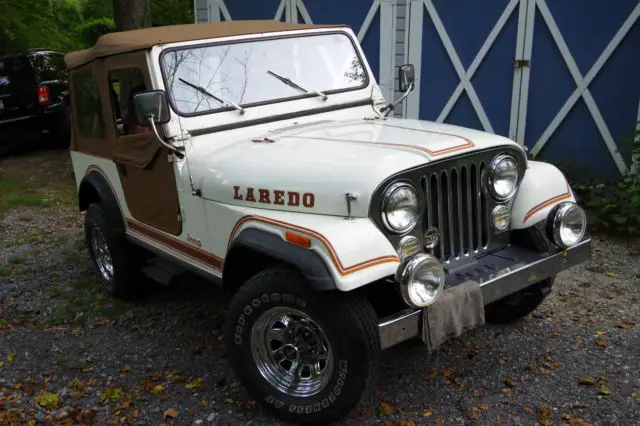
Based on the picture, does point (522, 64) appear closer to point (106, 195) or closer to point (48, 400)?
point (106, 195)

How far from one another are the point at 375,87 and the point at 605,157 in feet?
12.7

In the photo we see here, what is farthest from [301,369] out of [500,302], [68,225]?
[68,225]

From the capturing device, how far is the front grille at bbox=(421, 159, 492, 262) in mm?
3453

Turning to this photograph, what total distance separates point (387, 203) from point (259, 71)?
66.8 inches

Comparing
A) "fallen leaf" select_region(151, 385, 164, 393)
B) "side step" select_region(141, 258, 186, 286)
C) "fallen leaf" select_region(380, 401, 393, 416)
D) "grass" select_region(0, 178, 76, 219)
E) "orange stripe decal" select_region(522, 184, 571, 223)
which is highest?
"orange stripe decal" select_region(522, 184, 571, 223)

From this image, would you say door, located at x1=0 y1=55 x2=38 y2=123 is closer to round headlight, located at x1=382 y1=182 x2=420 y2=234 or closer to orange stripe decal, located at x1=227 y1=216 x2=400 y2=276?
orange stripe decal, located at x1=227 y1=216 x2=400 y2=276

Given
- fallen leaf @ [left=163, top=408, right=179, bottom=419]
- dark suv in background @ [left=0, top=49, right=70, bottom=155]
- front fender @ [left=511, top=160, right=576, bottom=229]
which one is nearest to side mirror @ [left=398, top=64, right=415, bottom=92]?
front fender @ [left=511, top=160, right=576, bottom=229]

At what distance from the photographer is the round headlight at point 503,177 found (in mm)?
3688

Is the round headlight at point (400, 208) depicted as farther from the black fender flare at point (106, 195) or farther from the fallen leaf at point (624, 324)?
the black fender flare at point (106, 195)

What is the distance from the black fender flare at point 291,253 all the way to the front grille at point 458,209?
77 centimetres

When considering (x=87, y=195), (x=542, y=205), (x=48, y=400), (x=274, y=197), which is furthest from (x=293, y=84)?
(x=48, y=400)

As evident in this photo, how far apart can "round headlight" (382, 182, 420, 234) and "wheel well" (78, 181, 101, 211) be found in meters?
3.02

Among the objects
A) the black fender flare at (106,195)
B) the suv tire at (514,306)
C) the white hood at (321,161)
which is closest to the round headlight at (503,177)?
the white hood at (321,161)

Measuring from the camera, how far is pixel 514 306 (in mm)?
4422
